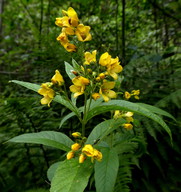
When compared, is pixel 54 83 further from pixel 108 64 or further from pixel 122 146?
pixel 122 146

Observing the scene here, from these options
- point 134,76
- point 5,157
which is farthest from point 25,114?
point 134,76

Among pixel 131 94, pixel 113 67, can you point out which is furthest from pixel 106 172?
pixel 131 94

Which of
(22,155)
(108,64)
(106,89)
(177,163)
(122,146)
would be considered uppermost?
(108,64)

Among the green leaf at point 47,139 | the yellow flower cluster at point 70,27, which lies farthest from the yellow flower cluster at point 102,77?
the green leaf at point 47,139

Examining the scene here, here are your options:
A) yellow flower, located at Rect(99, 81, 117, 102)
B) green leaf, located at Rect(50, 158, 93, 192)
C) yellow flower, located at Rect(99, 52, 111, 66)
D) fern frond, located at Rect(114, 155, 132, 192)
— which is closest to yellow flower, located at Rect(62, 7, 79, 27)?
yellow flower, located at Rect(99, 52, 111, 66)

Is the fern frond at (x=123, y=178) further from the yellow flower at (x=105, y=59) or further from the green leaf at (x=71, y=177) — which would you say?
the yellow flower at (x=105, y=59)

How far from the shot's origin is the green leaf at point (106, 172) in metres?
0.99

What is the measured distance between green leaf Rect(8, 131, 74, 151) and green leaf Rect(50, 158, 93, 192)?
0.44 ft

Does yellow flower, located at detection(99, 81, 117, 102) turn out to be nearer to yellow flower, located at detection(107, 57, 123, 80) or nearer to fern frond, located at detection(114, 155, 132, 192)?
yellow flower, located at detection(107, 57, 123, 80)

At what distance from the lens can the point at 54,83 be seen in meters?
1.14

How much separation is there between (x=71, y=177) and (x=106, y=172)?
0.19 metres

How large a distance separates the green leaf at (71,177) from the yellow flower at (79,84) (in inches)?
13.7

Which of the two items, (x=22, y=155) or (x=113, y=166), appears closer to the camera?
(x=113, y=166)

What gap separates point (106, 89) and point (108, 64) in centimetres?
14
